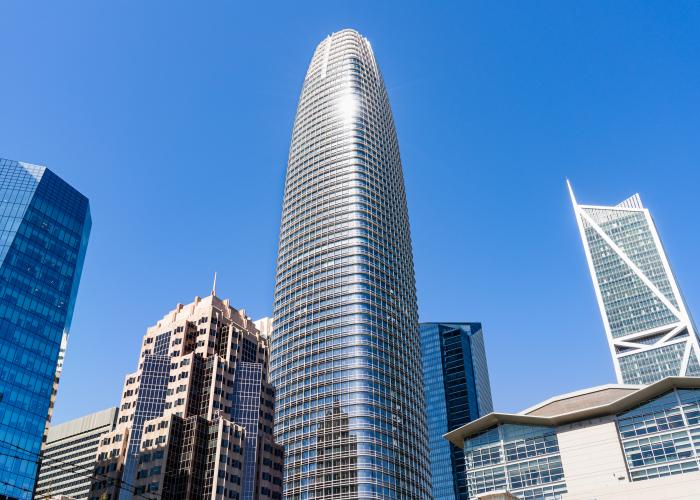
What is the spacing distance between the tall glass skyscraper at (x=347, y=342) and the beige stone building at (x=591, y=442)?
1332 inches

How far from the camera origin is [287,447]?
513 ft

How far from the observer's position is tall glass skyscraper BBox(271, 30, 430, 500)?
490 feet

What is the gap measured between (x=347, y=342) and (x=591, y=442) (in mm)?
68017

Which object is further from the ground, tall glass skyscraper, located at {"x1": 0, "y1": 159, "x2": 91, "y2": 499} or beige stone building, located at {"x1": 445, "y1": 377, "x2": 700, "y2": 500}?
tall glass skyscraper, located at {"x1": 0, "y1": 159, "x2": 91, "y2": 499}

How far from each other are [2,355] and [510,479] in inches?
4009

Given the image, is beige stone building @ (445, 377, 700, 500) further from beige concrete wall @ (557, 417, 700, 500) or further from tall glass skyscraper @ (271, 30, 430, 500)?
tall glass skyscraper @ (271, 30, 430, 500)

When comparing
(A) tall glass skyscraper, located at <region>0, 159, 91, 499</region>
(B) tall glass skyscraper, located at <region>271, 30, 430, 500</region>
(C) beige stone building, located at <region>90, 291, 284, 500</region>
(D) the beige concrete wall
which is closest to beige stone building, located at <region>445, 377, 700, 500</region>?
(D) the beige concrete wall

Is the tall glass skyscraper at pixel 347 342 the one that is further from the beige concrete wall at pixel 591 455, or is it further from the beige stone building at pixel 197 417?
the beige concrete wall at pixel 591 455

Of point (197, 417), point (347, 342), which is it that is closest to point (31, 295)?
point (197, 417)

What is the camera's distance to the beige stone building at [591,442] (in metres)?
106

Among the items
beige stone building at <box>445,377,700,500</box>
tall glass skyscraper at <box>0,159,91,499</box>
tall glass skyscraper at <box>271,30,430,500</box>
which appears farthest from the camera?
tall glass skyscraper at <box>271,30,430,500</box>

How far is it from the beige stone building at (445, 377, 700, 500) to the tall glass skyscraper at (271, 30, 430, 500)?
33.8 metres

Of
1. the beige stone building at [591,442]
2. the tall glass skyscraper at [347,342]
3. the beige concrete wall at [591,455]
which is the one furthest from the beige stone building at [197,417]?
the beige concrete wall at [591,455]

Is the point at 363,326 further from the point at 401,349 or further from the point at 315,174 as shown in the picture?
the point at 315,174
